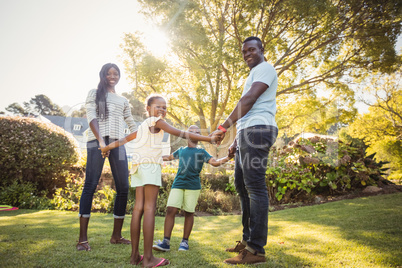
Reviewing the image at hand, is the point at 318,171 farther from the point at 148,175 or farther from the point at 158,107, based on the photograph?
the point at 148,175

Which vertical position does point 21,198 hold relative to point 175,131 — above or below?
below

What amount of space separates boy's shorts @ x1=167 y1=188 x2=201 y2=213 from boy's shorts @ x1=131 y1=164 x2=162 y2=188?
0.82m

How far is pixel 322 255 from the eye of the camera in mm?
2395

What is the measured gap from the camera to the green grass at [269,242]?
2.23 meters

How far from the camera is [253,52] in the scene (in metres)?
2.68

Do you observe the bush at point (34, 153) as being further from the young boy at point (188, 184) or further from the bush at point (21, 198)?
the young boy at point (188, 184)

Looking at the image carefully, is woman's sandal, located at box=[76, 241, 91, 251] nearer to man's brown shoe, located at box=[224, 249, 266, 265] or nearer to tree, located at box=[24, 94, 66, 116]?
man's brown shoe, located at box=[224, 249, 266, 265]

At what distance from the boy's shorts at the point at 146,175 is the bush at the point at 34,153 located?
534 centimetres

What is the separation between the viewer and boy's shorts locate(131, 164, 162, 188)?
2.35m

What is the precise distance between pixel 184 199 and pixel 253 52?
2.03m

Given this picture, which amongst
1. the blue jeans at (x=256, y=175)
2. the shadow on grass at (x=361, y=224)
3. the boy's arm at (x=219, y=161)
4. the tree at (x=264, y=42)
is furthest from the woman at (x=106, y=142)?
the tree at (x=264, y=42)

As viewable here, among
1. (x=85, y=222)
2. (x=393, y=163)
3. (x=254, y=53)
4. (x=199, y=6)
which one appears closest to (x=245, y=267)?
(x=85, y=222)

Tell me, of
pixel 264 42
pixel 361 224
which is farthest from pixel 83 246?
pixel 264 42

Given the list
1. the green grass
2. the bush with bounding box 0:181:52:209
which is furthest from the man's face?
the bush with bounding box 0:181:52:209
